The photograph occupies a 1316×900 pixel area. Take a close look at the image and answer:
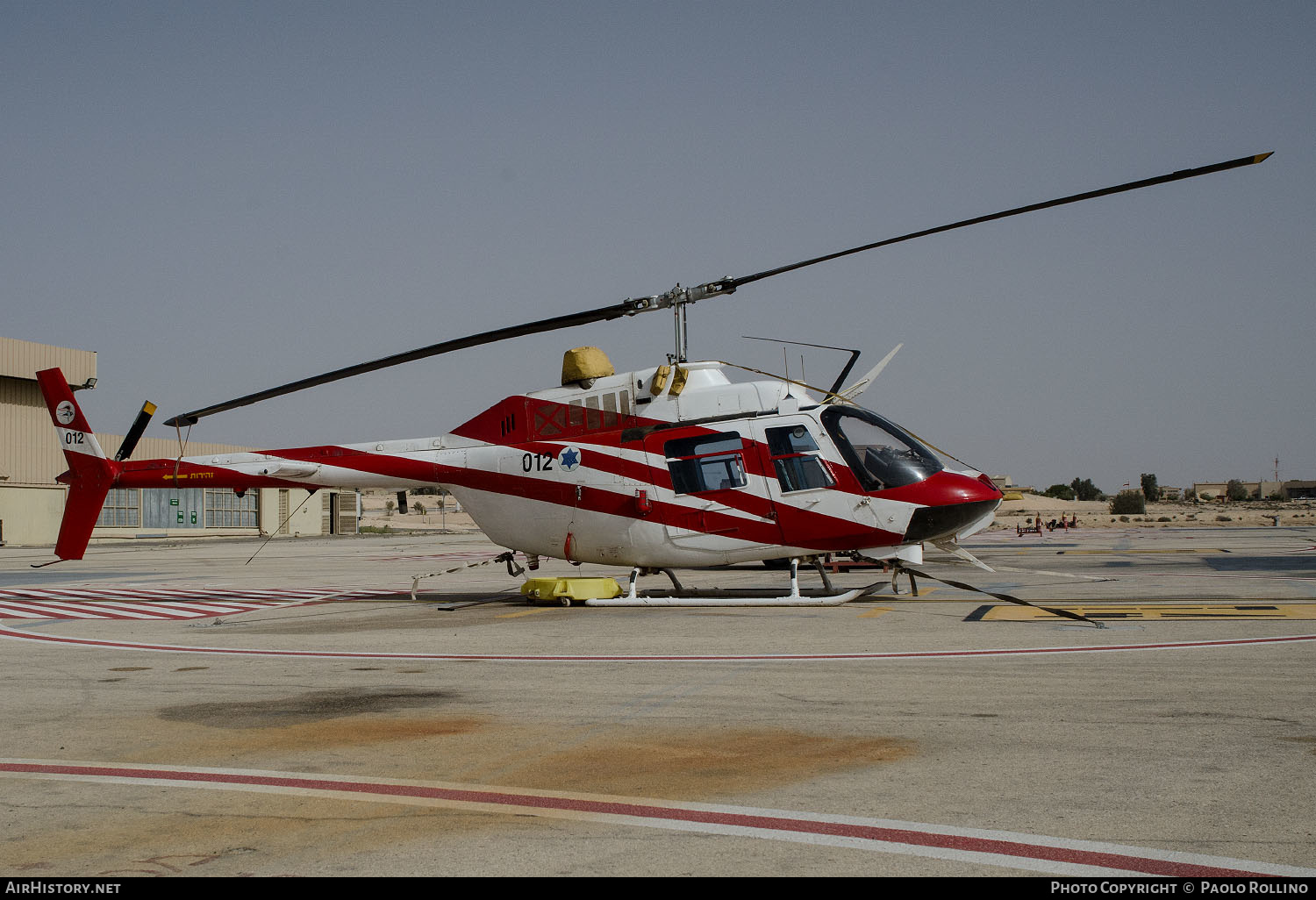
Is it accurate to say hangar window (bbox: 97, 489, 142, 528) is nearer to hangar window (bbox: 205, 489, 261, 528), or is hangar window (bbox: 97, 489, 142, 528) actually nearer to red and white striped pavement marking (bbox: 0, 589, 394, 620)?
hangar window (bbox: 205, 489, 261, 528)

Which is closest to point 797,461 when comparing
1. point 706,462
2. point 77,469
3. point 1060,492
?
point 706,462

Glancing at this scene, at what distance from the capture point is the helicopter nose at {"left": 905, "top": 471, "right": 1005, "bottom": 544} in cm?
1491

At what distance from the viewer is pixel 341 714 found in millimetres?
8047

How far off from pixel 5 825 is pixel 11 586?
21266 mm

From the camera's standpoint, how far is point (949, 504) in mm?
14891

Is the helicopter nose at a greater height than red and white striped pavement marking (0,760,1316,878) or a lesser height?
greater

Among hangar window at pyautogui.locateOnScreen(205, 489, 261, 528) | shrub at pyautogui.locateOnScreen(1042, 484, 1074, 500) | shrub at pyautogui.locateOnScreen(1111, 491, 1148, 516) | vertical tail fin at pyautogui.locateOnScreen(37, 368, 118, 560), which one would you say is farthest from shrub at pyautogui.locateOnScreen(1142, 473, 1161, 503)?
vertical tail fin at pyautogui.locateOnScreen(37, 368, 118, 560)

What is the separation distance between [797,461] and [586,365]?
406 cm

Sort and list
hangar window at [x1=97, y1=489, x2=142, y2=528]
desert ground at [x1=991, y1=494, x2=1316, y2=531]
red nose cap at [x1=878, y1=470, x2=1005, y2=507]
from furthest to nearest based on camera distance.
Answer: desert ground at [x1=991, y1=494, x2=1316, y2=531] → hangar window at [x1=97, y1=489, x2=142, y2=528] → red nose cap at [x1=878, y1=470, x2=1005, y2=507]

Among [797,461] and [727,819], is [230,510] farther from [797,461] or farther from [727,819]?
[727,819]

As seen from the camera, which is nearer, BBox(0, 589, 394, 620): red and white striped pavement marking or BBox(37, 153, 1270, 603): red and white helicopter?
BBox(37, 153, 1270, 603): red and white helicopter

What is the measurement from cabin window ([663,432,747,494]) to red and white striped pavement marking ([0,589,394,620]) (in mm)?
7704

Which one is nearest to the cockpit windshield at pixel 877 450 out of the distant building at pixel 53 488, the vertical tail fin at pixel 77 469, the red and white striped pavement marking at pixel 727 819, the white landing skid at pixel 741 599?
the white landing skid at pixel 741 599

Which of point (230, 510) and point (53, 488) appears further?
point (230, 510)
